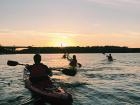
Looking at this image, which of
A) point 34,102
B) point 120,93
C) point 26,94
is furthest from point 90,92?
point 34,102

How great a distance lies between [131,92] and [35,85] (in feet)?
26.5

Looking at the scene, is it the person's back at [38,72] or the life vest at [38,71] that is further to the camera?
the life vest at [38,71]

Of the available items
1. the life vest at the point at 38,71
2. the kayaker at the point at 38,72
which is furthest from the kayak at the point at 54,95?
the life vest at the point at 38,71

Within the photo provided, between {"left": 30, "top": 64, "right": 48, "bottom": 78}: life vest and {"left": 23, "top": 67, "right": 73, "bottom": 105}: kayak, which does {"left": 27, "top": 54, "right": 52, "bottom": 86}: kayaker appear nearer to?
{"left": 30, "top": 64, "right": 48, "bottom": 78}: life vest

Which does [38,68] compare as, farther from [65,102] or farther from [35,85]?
[65,102]

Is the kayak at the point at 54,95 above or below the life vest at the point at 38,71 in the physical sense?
below

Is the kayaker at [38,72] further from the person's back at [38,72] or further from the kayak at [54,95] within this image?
the kayak at [54,95]

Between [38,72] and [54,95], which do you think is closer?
[54,95]

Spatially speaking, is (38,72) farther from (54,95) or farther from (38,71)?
(54,95)

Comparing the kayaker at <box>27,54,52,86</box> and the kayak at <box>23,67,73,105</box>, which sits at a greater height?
the kayaker at <box>27,54,52,86</box>

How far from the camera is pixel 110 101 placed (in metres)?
19.6

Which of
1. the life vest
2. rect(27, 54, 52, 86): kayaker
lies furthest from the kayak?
the life vest

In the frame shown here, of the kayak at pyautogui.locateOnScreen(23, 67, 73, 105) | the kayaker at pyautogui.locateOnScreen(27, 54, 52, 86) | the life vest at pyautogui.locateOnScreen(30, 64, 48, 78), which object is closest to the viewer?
the kayak at pyautogui.locateOnScreen(23, 67, 73, 105)

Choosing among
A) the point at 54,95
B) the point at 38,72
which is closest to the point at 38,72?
the point at 38,72
